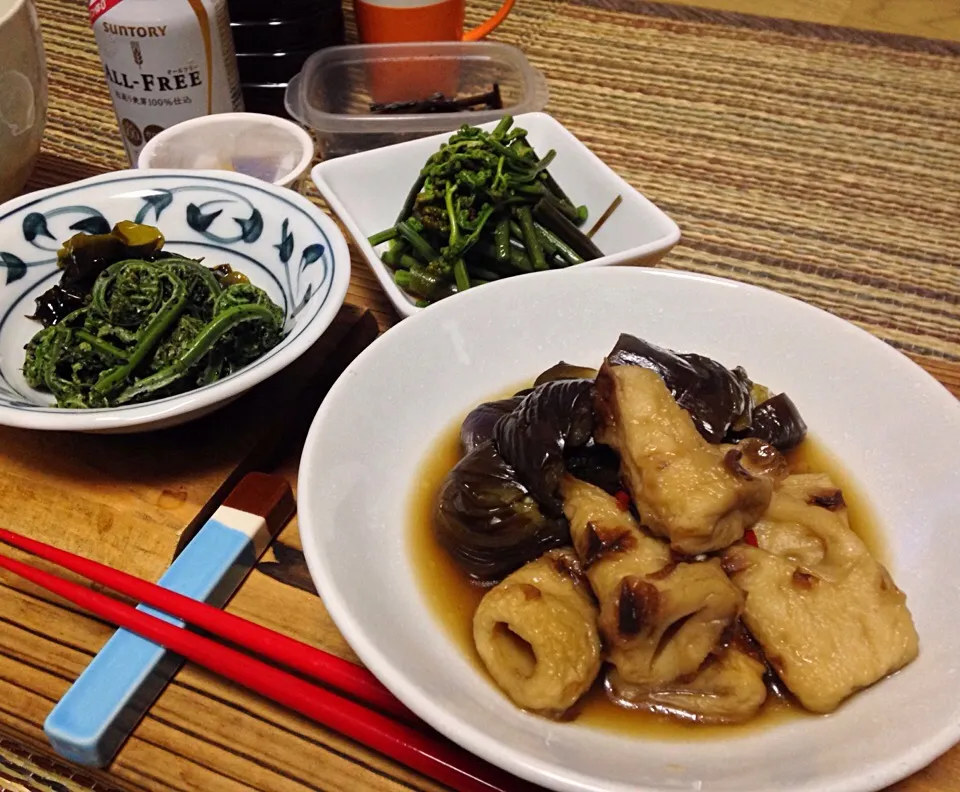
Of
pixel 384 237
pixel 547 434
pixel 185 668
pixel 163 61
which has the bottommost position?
pixel 185 668

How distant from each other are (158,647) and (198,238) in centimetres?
86

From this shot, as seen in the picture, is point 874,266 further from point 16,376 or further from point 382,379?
point 16,376

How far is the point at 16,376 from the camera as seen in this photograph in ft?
4.64

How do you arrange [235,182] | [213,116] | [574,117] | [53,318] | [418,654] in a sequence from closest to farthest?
[418,654]
[53,318]
[235,182]
[213,116]
[574,117]

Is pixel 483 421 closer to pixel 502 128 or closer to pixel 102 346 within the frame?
pixel 102 346

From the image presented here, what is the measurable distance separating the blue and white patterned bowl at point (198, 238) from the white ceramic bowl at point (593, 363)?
0.58 ft

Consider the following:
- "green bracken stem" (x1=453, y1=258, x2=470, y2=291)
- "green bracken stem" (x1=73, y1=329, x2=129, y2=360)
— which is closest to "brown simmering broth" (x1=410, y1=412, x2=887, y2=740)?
"green bracken stem" (x1=453, y1=258, x2=470, y2=291)

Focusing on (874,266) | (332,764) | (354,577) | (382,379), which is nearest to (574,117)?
(874,266)

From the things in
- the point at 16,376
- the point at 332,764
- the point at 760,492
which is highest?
the point at 760,492

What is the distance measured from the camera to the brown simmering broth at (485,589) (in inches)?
39.9

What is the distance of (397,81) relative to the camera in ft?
8.12

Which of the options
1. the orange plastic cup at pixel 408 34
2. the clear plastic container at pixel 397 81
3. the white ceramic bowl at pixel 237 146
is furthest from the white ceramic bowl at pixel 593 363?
the orange plastic cup at pixel 408 34

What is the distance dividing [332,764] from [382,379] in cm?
58

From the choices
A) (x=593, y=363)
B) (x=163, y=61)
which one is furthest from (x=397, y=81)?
(x=593, y=363)
